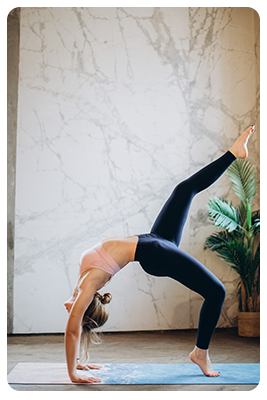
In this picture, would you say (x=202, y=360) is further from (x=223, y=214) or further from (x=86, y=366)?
(x=223, y=214)

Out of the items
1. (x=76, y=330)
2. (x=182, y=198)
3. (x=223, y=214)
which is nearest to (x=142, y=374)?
(x=76, y=330)

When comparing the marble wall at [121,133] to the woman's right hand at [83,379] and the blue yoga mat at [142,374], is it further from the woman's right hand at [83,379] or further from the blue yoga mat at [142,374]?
the woman's right hand at [83,379]

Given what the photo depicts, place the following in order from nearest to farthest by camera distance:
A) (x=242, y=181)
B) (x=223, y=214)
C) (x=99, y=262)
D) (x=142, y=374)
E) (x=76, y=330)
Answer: (x=76, y=330)
(x=99, y=262)
(x=142, y=374)
(x=223, y=214)
(x=242, y=181)

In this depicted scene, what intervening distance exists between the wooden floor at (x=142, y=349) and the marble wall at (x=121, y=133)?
0.58 ft

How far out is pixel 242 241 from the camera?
325 centimetres

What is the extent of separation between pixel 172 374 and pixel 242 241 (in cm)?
149

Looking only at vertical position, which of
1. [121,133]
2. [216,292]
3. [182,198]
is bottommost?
[216,292]

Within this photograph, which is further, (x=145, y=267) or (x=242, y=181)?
(x=242, y=181)

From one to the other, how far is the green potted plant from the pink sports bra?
4.56ft

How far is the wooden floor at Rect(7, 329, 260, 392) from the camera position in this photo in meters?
2.51

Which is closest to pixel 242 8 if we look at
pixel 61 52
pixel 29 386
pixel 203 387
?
pixel 61 52

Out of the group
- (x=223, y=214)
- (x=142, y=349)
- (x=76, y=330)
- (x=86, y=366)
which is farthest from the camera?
(x=223, y=214)

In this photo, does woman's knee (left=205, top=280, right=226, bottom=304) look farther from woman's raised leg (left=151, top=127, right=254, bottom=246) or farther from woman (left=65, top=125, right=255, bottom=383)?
woman's raised leg (left=151, top=127, right=254, bottom=246)

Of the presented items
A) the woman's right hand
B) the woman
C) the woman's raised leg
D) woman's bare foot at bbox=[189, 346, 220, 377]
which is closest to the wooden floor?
the woman's right hand
